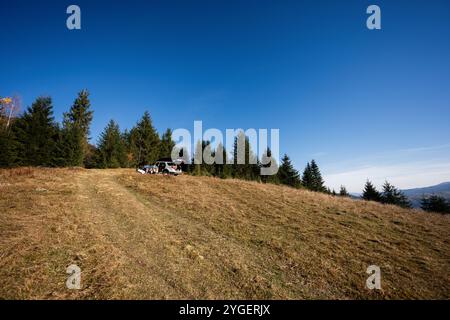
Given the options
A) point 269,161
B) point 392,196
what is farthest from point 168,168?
point 392,196

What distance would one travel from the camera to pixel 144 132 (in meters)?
51.2

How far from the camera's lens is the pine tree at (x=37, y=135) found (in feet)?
108

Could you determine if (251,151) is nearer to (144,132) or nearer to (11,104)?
(144,132)

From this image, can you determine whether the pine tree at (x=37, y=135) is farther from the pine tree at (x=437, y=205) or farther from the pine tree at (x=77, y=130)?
the pine tree at (x=437, y=205)

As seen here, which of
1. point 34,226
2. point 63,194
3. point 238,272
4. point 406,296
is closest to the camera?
point 406,296

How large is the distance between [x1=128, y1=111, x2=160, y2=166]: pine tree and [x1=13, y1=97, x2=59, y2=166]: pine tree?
16994 millimetres

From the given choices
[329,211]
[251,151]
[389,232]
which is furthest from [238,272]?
[251,151]

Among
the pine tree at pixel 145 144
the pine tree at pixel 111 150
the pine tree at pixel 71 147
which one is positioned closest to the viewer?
the pine tree at pixel 71 147

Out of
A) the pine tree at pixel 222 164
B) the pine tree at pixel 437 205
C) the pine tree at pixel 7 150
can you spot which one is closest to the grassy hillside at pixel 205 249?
the pine tree at pixel 7 150

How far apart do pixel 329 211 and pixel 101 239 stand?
15.7m

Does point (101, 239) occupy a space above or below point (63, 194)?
below

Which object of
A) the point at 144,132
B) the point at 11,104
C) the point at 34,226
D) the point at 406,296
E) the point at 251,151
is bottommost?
the point at 406,296

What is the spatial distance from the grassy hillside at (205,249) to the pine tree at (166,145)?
38.1 meters

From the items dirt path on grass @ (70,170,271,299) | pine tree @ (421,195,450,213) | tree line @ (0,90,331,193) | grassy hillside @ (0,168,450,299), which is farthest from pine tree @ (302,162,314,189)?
dirt path on grass @ (70,170,271,299)
